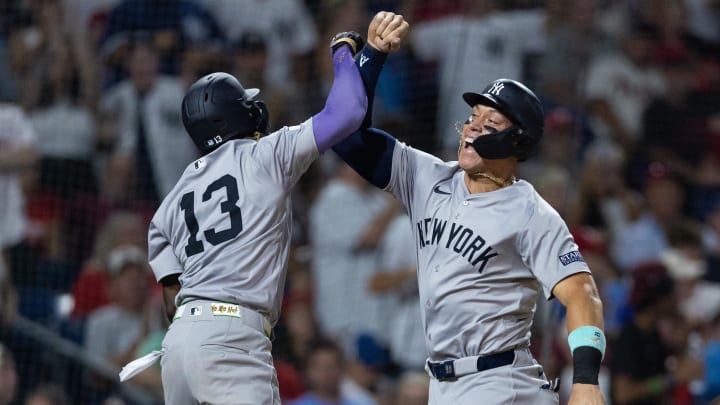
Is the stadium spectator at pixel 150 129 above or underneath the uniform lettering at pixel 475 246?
underneath

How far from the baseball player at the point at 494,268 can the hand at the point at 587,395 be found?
0.09 m

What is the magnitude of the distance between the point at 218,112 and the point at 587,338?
1.39 meters

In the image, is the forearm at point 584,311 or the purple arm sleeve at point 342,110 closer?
the forearm at point 584,311

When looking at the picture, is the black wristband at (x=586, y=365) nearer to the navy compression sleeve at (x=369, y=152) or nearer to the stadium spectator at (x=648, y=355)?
the navy compression sleeve at (x=369, y=152)

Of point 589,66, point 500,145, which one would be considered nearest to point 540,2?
point 589,66

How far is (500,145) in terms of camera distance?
405cm

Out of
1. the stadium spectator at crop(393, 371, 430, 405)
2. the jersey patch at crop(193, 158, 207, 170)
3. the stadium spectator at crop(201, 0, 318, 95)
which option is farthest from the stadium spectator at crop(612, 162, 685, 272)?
the jersey patch at crop(193, 158, 207, 170)

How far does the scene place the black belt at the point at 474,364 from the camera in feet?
12.9

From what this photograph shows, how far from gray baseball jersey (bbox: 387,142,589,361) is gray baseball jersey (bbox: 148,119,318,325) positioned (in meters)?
0.50

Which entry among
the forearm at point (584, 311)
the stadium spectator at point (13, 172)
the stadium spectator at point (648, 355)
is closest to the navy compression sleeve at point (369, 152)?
the forearm at point (584, 311)

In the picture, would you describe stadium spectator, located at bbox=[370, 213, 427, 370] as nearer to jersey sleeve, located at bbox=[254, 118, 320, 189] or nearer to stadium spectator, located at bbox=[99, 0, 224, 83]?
stadium spectator, located at bbox=[99, 0, 224, 83]

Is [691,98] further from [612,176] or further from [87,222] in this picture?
[87,222]

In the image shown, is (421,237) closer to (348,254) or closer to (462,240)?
(462,240)

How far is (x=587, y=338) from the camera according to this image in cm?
372
